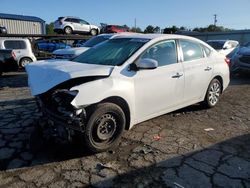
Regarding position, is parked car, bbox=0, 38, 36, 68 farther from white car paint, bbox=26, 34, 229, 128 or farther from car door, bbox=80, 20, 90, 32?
car door, bbox=80, 20, 90, 32

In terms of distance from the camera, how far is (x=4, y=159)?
4074 mm

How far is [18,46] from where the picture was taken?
585 inches

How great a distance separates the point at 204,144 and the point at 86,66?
2328mm

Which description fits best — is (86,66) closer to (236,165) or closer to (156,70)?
(156,70)

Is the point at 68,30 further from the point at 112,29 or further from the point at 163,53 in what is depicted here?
the point at 163,53

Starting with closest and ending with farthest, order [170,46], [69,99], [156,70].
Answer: [69,99], [156,70], [170,46]

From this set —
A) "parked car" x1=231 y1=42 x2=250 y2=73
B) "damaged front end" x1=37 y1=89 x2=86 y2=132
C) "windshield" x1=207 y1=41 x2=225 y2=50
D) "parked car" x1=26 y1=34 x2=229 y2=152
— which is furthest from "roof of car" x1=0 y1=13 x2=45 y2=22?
"damaged front end" x1=37 y1=89 x2=86 y2=132

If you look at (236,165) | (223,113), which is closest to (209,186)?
(236,165)

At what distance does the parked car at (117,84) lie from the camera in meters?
3.91

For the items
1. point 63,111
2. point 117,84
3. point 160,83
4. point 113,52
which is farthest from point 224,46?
point 63,111

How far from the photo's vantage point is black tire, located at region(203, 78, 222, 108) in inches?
253

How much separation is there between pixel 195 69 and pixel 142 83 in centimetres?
164

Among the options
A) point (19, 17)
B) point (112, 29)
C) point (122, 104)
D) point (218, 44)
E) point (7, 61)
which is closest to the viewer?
point (122, 104)

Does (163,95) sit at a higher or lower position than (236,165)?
higher
